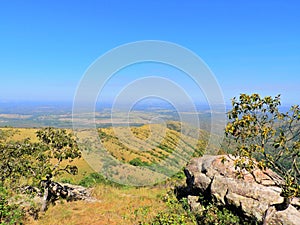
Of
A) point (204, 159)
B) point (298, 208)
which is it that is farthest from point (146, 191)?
point (298, 208)

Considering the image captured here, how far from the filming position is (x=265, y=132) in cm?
631

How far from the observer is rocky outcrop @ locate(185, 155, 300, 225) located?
349 inches

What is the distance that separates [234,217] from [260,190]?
5.01ft

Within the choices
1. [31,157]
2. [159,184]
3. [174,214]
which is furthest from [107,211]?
[159,184]

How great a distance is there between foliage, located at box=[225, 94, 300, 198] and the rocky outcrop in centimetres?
157

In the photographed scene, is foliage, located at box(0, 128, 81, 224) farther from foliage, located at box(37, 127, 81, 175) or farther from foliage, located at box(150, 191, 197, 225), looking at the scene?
foliage, located at box(150, 191, 197, 225)

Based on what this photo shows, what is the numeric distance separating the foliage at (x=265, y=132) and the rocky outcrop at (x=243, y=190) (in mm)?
1573

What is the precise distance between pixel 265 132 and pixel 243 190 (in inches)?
195

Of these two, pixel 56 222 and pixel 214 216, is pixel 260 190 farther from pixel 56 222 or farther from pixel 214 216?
pixel 56 222

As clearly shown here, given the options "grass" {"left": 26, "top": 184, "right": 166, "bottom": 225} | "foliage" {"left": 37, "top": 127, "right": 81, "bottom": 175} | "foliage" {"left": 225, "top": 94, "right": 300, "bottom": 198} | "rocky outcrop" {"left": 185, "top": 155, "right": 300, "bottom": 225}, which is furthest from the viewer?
"foliage" {"left": 37, "top": 127, "right": 81, "bottom": 175}

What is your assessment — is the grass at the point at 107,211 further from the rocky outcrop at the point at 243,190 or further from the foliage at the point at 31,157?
the rocky outcrop at the point at 243,190

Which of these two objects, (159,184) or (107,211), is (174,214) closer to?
(107,211)

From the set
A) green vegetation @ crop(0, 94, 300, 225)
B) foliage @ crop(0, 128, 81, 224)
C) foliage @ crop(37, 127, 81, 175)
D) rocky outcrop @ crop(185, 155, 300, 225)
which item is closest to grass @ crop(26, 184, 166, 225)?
green vegetation @ crop(0, 94, 300, 225)

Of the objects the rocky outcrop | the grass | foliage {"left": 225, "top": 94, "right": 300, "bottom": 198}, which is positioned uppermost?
foliage {"left": 225, "top": 94, "right": 300, "bottom": 198}
